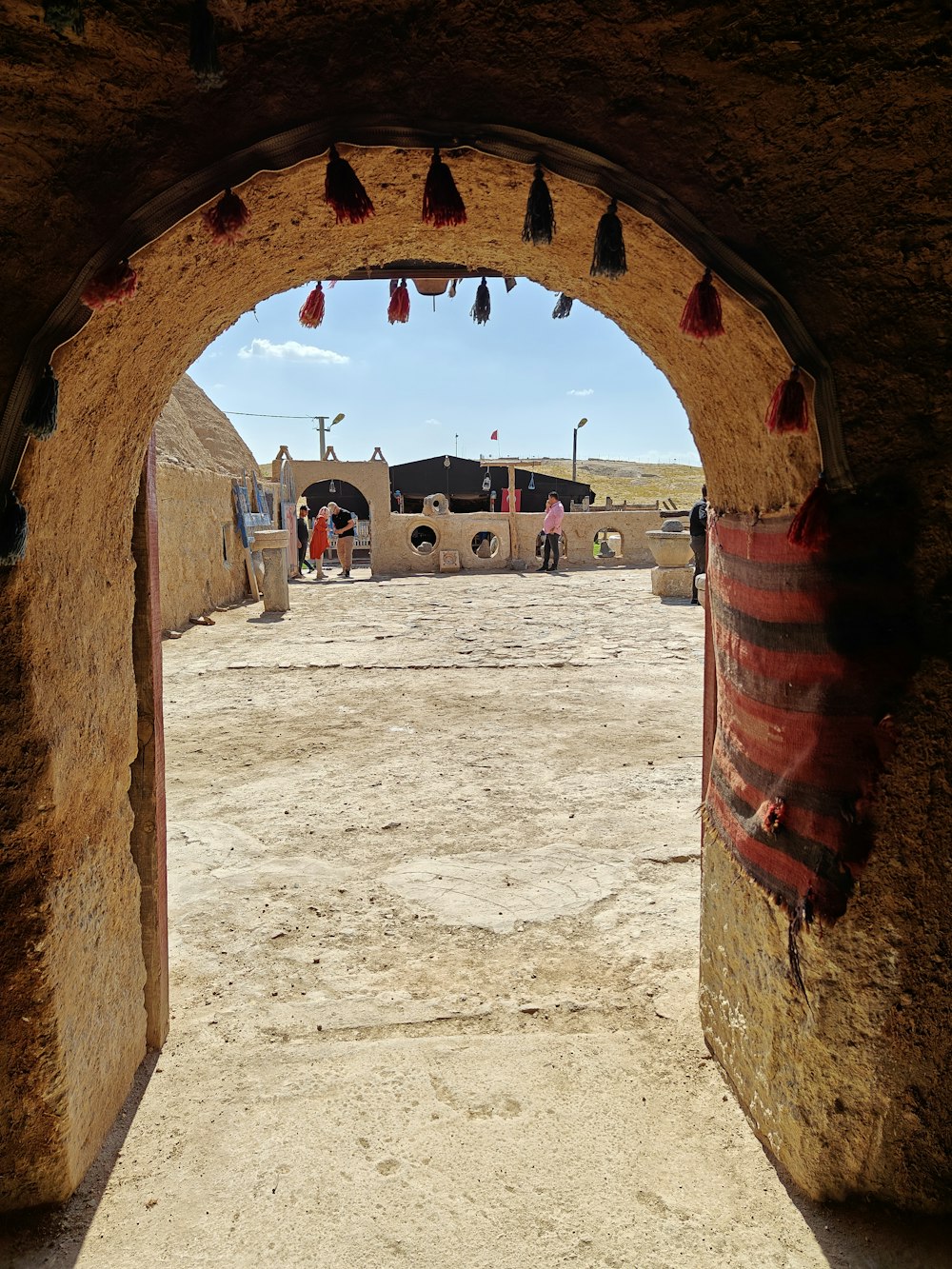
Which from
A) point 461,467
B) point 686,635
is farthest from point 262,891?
point 461,467

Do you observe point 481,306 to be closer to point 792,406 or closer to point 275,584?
point 792,406

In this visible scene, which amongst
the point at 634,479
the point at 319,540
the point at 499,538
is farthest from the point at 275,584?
the point at 634,479

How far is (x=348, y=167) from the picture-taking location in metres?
1.76

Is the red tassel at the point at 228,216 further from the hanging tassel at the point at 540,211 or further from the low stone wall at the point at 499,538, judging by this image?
the low stone wall at the point at 499,538

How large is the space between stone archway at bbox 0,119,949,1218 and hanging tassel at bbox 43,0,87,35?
364mm

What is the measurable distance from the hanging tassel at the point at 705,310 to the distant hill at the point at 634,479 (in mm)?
50312

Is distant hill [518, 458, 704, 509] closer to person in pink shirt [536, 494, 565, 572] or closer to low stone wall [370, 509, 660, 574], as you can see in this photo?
low stone wall [370, 509, 660, 574]

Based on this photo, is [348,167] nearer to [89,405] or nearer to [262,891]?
[89,405]

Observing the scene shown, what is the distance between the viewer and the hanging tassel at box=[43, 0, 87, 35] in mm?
1548

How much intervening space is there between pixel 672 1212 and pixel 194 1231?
121 centimetres

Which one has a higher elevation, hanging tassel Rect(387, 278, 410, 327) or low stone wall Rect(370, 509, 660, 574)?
hanging tassel Rect(387, 278, 410, 327)

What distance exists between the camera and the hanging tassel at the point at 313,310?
8.13ft

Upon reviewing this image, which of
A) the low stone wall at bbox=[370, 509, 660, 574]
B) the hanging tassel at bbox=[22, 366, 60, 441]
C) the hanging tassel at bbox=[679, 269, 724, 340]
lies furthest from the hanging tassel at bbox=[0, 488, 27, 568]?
the low stone wall at bbox=[370, 509, 660, 574]

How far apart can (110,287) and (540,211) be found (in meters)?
0.94
